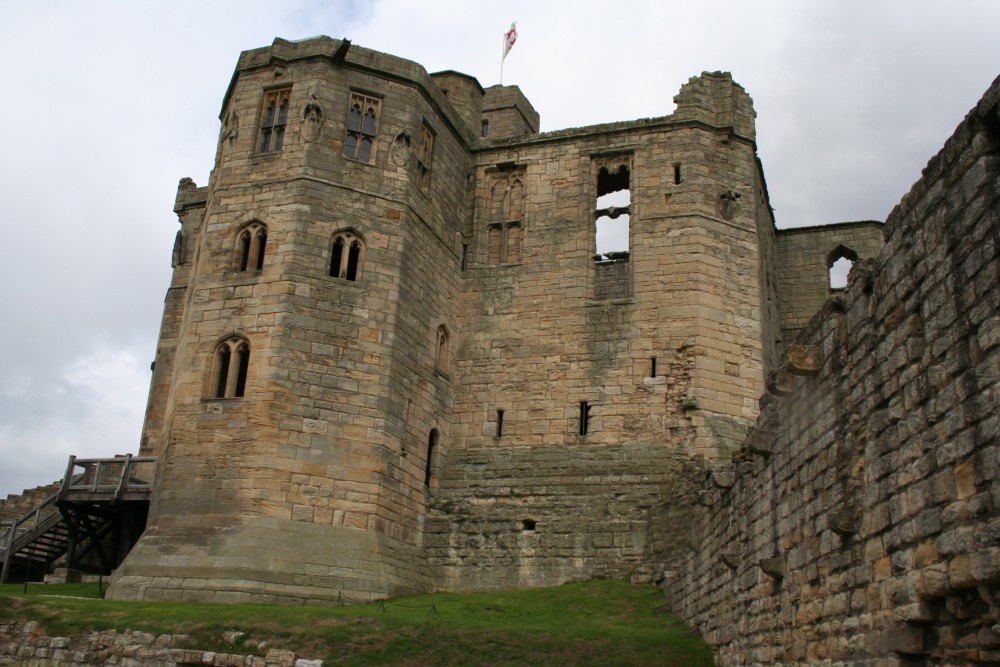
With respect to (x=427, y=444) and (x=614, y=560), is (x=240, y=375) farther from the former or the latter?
(x=614, y=560)

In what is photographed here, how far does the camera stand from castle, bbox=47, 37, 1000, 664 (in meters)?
17.2

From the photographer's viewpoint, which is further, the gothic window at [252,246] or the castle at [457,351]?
the gothic window at [252,246]

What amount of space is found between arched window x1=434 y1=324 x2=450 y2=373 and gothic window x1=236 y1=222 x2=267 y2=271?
429 cm

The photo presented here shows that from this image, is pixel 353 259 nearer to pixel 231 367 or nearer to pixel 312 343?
pixel 312 343

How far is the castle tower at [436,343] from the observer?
58.0 ft

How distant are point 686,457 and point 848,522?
40.4 ft

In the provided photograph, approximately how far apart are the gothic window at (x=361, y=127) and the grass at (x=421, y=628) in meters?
9.71

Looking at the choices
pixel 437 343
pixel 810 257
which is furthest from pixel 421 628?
pixel 810 257

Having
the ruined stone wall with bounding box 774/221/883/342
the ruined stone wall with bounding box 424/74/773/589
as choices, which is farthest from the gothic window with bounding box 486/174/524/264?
the ruined stone wall with bounding box 774/221/883/342

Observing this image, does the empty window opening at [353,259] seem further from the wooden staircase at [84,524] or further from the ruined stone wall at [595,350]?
the wooden staircase at [84,524]

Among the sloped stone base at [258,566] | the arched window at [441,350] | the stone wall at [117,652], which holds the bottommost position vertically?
the stone wall at [117,652]

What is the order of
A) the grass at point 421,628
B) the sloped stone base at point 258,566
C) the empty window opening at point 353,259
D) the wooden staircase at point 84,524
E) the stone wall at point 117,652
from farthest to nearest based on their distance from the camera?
the wooden staircase at point 84,524, the empty window opening at point 353,259, the sloped stone base at point 258,566, the stone wall at point 117,652, the grass at point 421,628

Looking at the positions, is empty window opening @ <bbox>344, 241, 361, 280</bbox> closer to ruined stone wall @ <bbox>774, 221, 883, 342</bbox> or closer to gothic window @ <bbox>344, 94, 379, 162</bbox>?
gothic window @ <bbox>344, 94, 379, 162</bbox>

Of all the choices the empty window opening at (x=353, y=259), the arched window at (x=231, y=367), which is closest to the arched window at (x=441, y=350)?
the empty window opening at (x=353, y=259)
